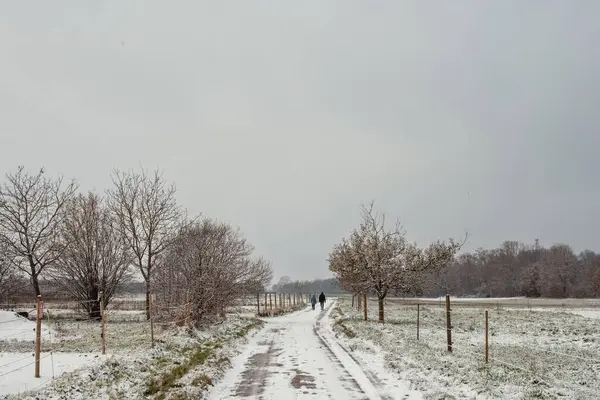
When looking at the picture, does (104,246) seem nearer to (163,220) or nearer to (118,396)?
(163,220)

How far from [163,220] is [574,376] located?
2563 cm

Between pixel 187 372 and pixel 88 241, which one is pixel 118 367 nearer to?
pixel 187 372

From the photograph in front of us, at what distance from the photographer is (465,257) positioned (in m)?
150

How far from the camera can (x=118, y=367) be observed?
Answer: 9773 mm

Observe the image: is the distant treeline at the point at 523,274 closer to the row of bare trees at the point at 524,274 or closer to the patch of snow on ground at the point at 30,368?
the row of bare trees at the point at 524,274

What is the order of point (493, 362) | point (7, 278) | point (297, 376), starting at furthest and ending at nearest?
1. point (7, 278)
2. point (493, 362)
3. point (297, 376)

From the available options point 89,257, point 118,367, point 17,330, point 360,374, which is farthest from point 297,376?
point 89,257

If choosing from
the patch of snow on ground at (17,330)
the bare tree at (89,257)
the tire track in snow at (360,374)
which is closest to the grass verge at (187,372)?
the tire track in snow at (360,374)

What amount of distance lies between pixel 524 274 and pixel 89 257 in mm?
97309

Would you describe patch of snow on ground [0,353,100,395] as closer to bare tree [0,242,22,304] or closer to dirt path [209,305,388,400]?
dirt path [209,305,388,400]

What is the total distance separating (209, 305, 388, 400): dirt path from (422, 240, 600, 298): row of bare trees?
49.8 m

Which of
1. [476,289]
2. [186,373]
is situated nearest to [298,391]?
[186,373]

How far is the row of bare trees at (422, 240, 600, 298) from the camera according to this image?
92312mm

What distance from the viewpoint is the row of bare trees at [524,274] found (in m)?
92.3
